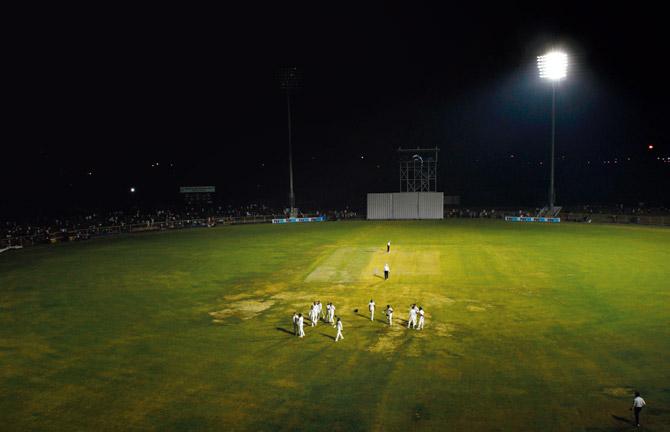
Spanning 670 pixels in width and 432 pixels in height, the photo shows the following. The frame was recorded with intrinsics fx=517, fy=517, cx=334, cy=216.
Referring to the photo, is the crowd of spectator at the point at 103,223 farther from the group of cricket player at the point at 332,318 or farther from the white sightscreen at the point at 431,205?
Result: the group of cricket player at the point at 332,318

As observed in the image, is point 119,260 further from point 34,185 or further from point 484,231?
point 34,185

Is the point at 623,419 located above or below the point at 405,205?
below

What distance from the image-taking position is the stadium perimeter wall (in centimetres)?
7619

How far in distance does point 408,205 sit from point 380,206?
421cm

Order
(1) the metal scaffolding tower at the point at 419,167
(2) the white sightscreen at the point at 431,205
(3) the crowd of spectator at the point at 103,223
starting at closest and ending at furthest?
(3) the crowd of spectator at the point at 103,223, (1) the metal scaffolding tower at the point at 419,167, (2) the white sightscreen at the point at 431,205

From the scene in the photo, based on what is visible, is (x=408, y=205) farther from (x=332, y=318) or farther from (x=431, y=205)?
(x=332, y=318)

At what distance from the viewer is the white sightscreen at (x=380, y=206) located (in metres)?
77.2

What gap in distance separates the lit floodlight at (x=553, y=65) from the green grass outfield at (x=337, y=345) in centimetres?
3394

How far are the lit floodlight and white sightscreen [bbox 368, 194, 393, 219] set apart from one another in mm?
26732

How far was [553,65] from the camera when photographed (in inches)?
2594

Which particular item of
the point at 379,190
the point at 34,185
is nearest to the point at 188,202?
the point at 34,185

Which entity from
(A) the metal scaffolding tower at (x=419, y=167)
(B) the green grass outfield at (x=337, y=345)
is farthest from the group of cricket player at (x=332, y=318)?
(A) the metal scaffolding tower at (x=419, y=167)

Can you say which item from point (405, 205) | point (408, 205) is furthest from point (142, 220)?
point (408, 205)

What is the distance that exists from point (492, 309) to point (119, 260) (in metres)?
30.2
